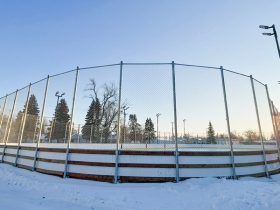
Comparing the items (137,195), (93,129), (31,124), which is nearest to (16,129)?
(31,124)

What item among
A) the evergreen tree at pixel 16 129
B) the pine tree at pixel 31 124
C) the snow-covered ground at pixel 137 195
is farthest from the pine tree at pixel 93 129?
the snow-covered ground at pixel 137 195

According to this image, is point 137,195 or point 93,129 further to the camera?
point 93,129

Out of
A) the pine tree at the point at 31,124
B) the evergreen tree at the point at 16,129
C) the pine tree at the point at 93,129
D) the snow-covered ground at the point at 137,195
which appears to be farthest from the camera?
the pine tree at the point at 93,129

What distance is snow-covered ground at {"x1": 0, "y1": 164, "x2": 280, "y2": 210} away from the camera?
214 inches

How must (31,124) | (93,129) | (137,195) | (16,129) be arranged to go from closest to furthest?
(137,195)
(16,129)
(31,124)
(93,129)

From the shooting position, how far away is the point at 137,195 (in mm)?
6488

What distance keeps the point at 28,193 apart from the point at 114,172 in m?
2.55

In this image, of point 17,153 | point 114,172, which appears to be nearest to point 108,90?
point 114,172

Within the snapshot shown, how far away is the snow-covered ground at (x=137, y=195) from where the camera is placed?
543cm

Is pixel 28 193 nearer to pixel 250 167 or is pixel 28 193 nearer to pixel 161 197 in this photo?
pixel 161 197

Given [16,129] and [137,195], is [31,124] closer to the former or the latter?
[16,129]

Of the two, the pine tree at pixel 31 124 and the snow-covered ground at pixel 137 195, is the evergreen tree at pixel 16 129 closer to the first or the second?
the pine tree at pixel 31 124

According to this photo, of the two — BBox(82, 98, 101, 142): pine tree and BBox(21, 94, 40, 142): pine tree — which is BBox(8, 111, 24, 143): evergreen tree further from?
BBox(82, 98, 101, 142): pine tree

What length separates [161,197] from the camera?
6316 millimetres
